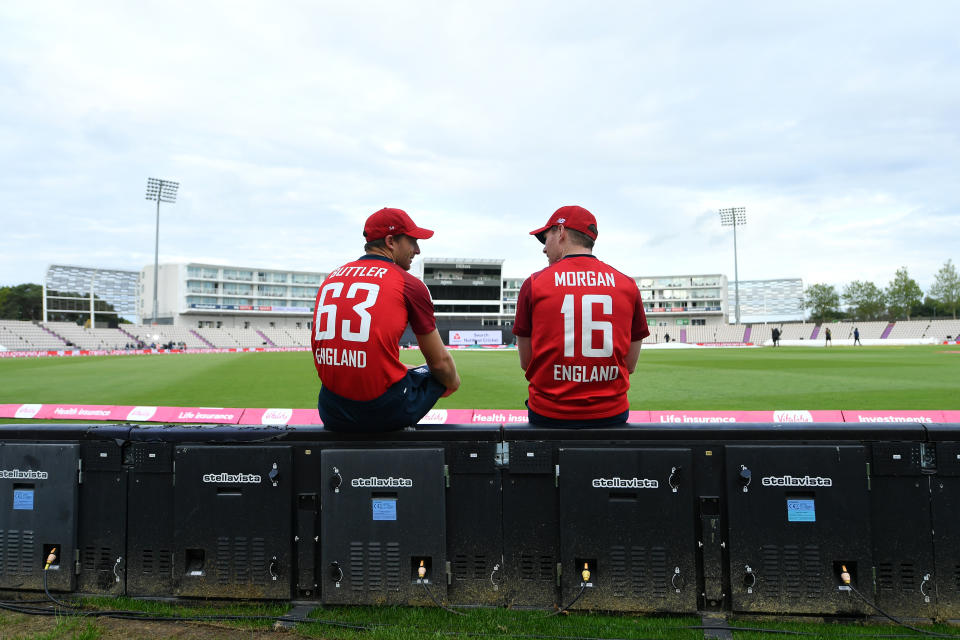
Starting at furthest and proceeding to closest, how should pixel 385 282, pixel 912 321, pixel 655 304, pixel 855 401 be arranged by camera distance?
pixel 655 304 → pixel 912 321 → pixel 855 401 → pixel 385 282

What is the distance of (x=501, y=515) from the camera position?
290cm

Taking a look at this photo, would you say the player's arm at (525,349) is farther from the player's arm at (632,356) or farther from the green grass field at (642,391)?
the green grass field at (642,391)

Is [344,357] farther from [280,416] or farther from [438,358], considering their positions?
[280,416]

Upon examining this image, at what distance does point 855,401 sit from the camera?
9.48 m

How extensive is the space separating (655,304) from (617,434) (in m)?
121

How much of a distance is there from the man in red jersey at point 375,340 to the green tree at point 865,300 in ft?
350

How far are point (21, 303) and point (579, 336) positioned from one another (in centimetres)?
11351

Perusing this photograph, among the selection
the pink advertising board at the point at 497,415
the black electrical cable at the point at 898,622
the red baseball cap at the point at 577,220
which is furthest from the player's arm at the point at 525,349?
the pink advertising board at the point at 497,415

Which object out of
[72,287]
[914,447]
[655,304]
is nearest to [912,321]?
[655,304]

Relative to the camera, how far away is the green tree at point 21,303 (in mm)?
87062

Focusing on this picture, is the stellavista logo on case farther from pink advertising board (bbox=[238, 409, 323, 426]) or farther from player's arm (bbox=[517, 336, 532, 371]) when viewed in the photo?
pink advertising board (bbox=[238, 409, 323, 426])

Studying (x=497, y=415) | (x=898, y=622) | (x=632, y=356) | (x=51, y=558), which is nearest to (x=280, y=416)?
(x=497, y=415)

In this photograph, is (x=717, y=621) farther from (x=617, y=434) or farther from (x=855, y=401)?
(x=855, y=401)

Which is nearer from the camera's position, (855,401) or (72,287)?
(855,401)
